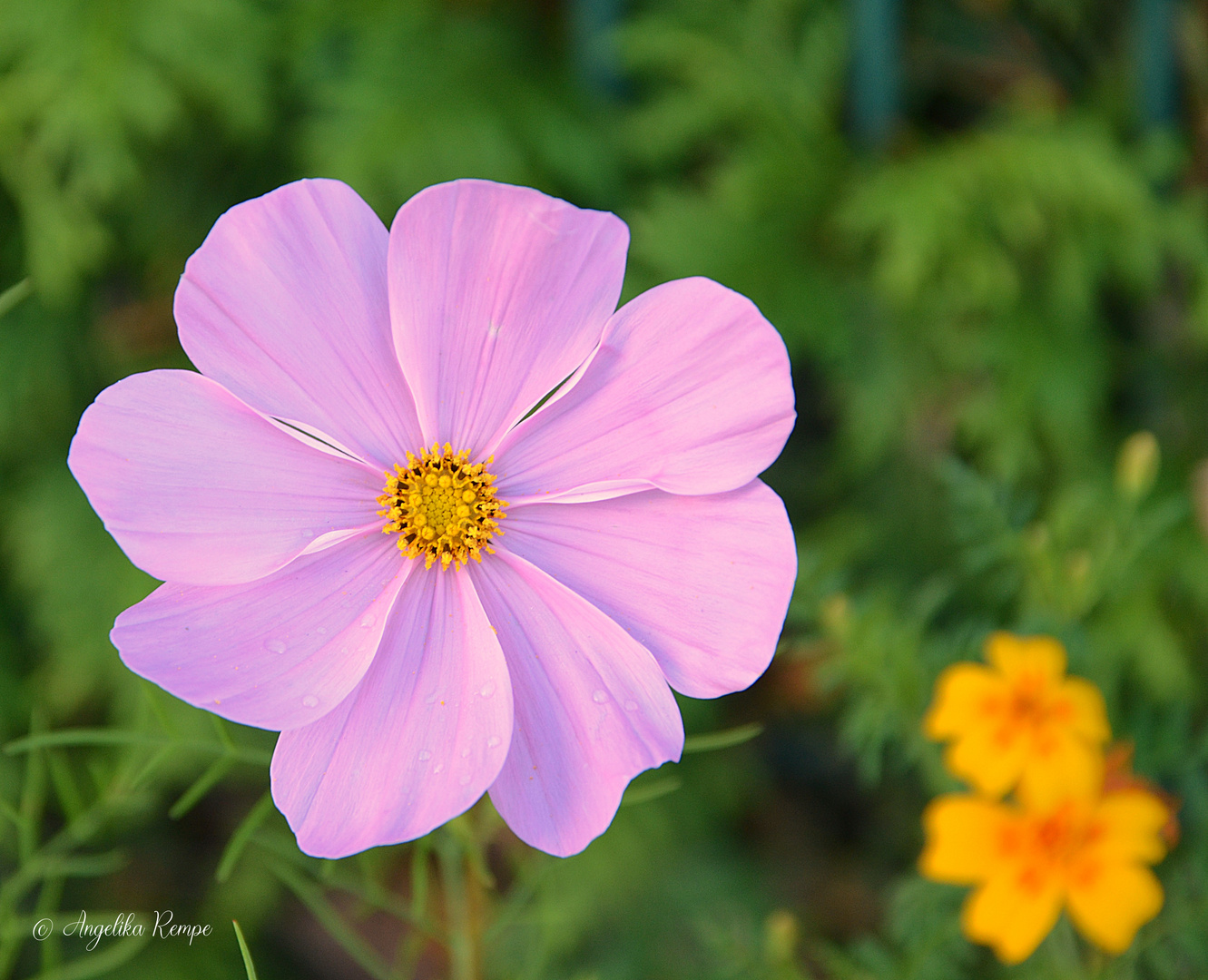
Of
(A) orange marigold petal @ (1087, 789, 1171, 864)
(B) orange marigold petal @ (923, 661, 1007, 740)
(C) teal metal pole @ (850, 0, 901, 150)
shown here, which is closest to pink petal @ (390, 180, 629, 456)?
(B) orange marigold petal @ (923, 661, 1007, 740)

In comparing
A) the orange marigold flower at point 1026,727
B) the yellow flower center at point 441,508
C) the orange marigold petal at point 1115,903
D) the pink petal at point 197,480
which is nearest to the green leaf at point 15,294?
the pink petal at point 197,480

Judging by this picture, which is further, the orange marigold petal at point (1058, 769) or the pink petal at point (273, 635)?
the orange marigold petal at point (1058, 769)

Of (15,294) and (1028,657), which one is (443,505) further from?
(1028,657)

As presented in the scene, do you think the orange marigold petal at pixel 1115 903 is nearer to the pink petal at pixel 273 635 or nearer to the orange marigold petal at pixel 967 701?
the orange marigold petal at pixel 967 701

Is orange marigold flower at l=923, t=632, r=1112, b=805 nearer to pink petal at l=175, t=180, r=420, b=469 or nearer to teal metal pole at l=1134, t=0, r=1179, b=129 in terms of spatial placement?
pink petal at l=175, t=180, r=420, b=469

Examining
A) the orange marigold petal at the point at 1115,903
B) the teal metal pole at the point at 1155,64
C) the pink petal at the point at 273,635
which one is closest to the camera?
the pink petal at the point at 273,635

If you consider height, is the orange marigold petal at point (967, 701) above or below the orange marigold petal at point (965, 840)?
above

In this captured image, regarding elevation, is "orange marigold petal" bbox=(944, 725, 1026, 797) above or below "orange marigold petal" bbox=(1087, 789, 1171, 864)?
above

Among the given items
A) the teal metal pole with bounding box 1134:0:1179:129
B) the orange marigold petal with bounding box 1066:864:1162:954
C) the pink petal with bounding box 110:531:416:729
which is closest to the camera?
the pink petal with bounding box 110:531:416:729
